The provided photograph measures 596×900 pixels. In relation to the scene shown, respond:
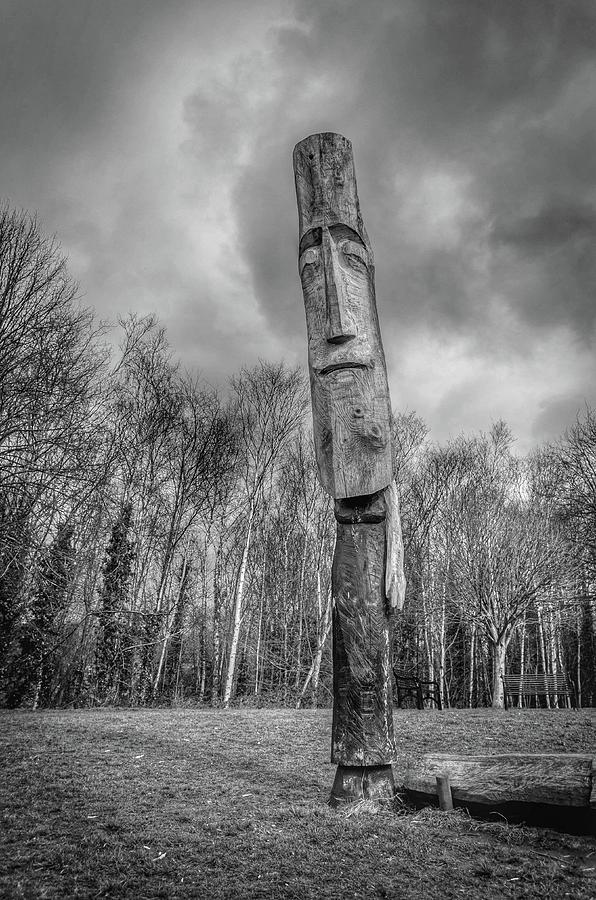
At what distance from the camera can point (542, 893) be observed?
2854mm

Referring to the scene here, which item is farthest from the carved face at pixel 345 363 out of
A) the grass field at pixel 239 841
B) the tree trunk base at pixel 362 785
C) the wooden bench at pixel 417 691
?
the wooden bench at pixel 417 691

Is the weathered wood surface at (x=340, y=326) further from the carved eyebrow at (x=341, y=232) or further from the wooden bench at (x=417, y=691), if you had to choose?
the wooden bench at (x=417, y=691)

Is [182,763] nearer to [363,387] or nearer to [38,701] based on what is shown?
[363,387]

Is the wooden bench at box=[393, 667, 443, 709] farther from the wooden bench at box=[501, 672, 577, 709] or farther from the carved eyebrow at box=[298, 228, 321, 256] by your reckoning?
the carved eyebrow at box=[298, 228, 321, 256]

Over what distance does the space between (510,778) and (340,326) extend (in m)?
3.94

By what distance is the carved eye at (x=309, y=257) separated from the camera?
5480 mm

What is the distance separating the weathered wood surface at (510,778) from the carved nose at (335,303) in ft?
12.5

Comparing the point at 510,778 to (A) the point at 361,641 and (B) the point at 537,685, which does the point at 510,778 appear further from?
(B) the point at 537,685

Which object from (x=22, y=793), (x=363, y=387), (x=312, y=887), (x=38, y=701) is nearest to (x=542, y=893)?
(x=312, y=887)

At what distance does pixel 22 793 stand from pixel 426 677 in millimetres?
25770

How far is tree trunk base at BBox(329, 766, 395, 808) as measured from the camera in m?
4.35

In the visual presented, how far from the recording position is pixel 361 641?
462cm

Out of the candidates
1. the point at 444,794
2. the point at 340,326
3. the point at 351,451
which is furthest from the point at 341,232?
the point at 444,794

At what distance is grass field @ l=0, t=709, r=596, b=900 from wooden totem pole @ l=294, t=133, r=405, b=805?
1.89ft
